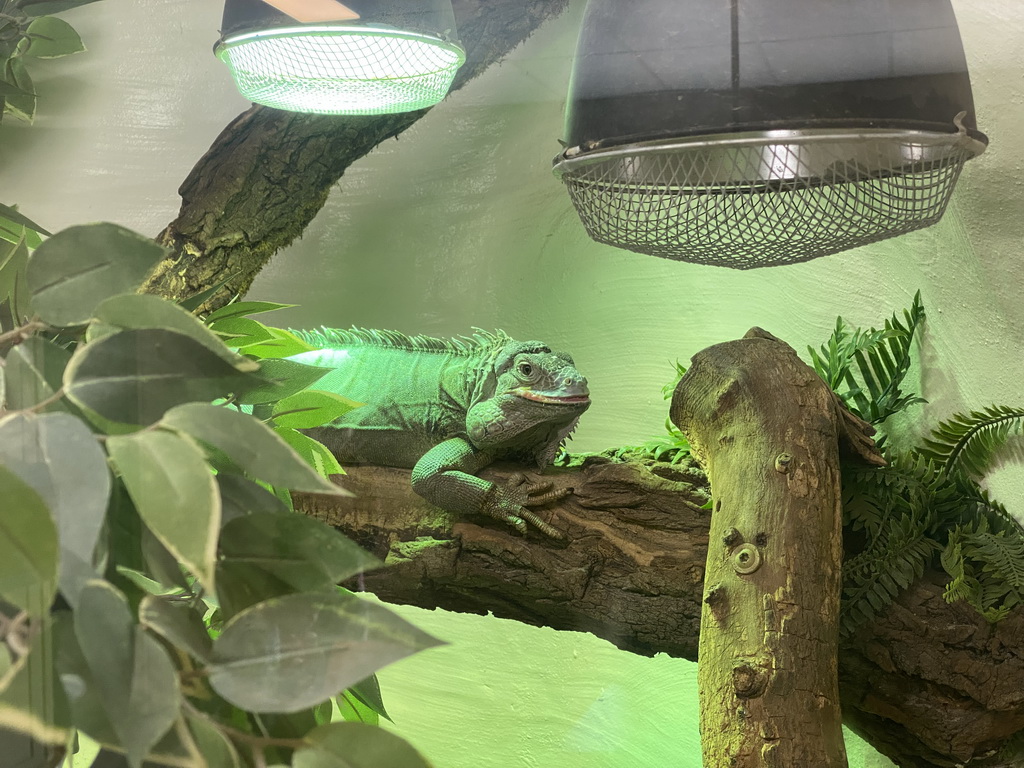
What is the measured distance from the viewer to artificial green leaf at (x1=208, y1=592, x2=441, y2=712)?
0.89ft

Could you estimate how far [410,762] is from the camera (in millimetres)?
287

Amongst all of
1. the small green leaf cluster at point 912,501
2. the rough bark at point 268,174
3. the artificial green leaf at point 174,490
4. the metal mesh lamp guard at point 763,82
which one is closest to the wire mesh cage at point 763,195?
the metal mesh lamp guard at point 763,82

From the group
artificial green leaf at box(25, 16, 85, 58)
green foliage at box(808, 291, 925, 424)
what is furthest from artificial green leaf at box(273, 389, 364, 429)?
green foliage at box(808, 291, 925, 424)

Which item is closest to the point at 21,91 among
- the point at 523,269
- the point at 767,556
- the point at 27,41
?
the point at 27,41

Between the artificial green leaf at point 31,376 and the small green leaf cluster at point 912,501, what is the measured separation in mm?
1456

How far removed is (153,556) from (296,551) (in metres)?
0.06

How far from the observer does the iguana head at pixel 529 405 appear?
1.57m

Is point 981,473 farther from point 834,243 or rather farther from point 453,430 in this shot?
point 453,430

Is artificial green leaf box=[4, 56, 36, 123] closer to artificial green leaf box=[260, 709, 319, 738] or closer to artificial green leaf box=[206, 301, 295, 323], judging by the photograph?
artificial green leaf box=[206, 301, 295, 323]

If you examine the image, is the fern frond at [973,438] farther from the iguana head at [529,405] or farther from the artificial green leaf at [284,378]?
the artificial green leaf at [284,378]

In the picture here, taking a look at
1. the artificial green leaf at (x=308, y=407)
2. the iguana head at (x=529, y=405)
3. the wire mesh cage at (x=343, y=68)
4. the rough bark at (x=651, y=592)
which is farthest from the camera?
the iguana head at (x=529, y=405)

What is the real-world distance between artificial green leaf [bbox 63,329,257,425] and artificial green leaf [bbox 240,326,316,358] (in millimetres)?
359

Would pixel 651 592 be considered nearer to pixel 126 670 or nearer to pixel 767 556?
pixel 767 556

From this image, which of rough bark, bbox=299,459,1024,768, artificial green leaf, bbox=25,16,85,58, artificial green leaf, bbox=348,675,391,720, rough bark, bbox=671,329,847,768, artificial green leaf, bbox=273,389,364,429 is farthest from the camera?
rough bark, bbox=299,459,1024,768
